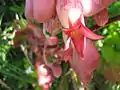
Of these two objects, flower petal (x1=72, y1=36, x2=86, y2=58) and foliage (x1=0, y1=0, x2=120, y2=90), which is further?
foliage (x1=0, y1=0, x2=120, y2=90)

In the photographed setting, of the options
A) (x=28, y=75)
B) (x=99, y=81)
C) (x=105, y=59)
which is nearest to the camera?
(x=105, y=59)

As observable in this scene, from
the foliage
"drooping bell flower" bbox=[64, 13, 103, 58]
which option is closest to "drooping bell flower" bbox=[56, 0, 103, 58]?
"drooping bell flower" bbox=[64, 13, 103, 58]

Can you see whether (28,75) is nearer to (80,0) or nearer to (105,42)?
(105,42)

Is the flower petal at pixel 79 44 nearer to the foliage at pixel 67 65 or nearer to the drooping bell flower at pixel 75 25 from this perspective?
the drooping bell flower at pixel 75 25

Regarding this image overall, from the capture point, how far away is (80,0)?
1.16 feet

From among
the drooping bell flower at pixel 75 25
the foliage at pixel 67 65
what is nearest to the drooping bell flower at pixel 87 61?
the drooping bell flower at pixel 75 25

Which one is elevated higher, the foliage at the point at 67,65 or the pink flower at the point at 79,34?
the pink flower at the point at 79,34

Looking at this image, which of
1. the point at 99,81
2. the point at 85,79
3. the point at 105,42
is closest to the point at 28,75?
the point at 99,81

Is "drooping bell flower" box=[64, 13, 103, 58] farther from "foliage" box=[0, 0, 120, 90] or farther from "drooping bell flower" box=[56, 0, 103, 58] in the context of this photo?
"foliage" box=[0, 0, 120, 90]

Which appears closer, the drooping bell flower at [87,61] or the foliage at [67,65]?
the drooping bell flower at [87,61]

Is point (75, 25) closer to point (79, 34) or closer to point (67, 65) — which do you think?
point (79, 34)

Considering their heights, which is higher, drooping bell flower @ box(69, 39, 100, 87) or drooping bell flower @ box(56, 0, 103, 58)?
drooping bell flower @ box(56, 0, 103, 58)

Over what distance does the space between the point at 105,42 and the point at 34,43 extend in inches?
5.2

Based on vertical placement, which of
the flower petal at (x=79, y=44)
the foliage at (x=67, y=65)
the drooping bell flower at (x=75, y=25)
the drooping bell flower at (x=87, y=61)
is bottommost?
the foliage at (x=67, y=65)
